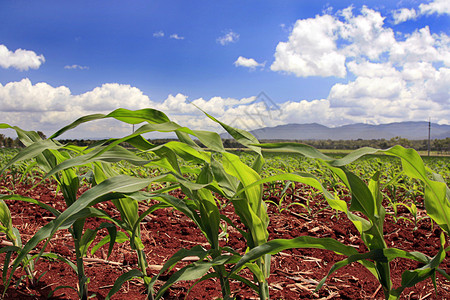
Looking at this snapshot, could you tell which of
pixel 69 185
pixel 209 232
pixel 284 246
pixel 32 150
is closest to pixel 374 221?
pixel 284 246

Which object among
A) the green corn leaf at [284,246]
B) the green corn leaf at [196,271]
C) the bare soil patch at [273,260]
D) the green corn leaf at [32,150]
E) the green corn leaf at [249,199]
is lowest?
the bare soil patch at [273,260]

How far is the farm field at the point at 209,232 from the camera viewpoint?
0.91m

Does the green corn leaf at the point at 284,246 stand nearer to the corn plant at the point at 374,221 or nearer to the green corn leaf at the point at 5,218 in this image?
the corn plant at the point at 374,221

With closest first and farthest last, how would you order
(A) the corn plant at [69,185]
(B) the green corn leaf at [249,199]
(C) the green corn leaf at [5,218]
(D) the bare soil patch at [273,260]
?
(A) the corn plant at [69,185]
(B) the green corn leaf at [249,199]
(C) the green corn leaf at [5,218]
(D) the bare soil patch at [273,260]

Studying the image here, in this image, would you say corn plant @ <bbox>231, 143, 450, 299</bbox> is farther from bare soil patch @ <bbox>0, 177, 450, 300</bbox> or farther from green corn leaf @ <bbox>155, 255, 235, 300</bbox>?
bare soil patch @ <bbox>0, 177, 450, 300</bbox>

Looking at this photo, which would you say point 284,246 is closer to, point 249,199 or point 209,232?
point 249,199

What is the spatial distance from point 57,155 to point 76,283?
3.15ft

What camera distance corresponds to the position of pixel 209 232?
1.07m

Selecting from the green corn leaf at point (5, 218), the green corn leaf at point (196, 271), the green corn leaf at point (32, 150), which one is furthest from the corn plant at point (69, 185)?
the green corn leaf at point (5, 218)

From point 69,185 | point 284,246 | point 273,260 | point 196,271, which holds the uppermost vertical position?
point 69,185

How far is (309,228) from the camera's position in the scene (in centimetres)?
287

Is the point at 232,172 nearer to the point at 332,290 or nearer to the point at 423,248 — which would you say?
the point at 332,290

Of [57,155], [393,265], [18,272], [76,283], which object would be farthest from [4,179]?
[393,265]

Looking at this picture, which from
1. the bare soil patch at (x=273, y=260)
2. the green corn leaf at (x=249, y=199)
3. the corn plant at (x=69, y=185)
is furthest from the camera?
the bare soil patch at (x=273, y=260)
